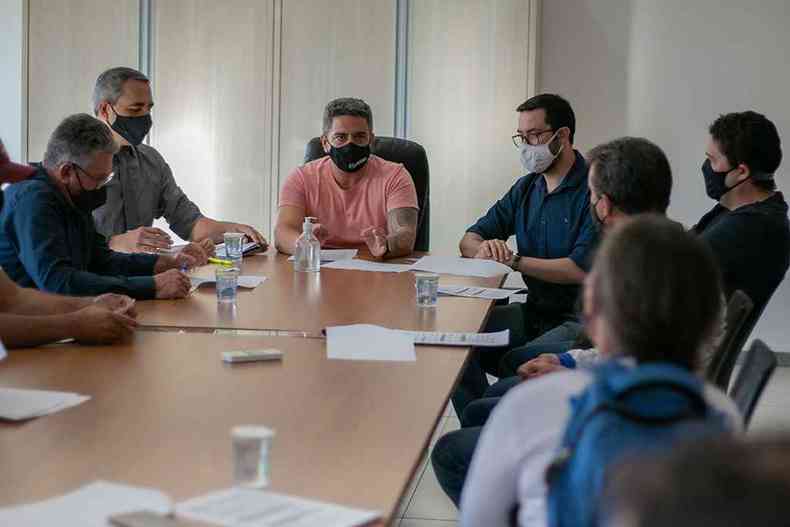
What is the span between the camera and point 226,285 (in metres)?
3.16

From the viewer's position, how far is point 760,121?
327cm

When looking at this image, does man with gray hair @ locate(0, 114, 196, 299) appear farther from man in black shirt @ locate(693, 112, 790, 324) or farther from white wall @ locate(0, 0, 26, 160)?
white wall @ locate(0, 0, 26, 160)

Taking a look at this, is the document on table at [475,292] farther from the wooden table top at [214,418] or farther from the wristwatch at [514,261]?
the wooden table top at [214,418]

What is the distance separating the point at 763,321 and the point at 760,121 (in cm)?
271

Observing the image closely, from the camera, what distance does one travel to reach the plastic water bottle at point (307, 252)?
3.88 m

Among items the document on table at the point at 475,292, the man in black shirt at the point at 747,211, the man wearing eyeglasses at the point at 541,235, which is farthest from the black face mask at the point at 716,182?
the document on table at the point at 475,292

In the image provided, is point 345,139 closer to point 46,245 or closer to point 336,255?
point 336,255

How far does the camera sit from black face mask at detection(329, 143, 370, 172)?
4379 millimetres

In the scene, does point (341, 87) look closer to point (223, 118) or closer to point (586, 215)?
point (223, 118)

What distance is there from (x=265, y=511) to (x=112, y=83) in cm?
336

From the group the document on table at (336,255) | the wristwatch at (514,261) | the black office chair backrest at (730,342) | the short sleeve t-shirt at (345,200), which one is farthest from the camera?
the short sleeve t-shirt at (345,200)

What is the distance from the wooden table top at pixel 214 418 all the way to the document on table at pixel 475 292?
2.78 ft

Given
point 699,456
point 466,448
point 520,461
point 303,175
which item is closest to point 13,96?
point 303,175

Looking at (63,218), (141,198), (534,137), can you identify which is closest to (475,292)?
(534,137)
